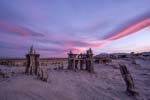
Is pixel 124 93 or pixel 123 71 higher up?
pixel 123 71

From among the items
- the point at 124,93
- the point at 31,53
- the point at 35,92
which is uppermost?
the point at 31,53

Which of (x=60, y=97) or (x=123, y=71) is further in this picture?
(x=123, y=71)

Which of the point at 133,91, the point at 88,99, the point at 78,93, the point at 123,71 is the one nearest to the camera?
the point at 88,99

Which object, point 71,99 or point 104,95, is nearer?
point 71,99

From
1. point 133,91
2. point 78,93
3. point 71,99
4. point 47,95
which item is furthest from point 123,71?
point 47,95

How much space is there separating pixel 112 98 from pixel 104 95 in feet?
2.26

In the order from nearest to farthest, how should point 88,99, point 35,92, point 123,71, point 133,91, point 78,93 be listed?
point 35,92
point 88,99
point 78,93
point 133,91
point 123,71

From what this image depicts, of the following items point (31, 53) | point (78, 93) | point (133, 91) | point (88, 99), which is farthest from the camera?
point (31, 53)

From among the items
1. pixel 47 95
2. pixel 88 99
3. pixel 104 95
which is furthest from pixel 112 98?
pixel 47 95

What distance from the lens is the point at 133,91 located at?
41.2ft

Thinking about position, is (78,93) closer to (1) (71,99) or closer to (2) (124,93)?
(1) (71,99)

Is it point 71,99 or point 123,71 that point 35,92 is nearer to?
point 71,99

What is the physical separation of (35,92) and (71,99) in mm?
2198

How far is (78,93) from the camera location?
11.8 metres
